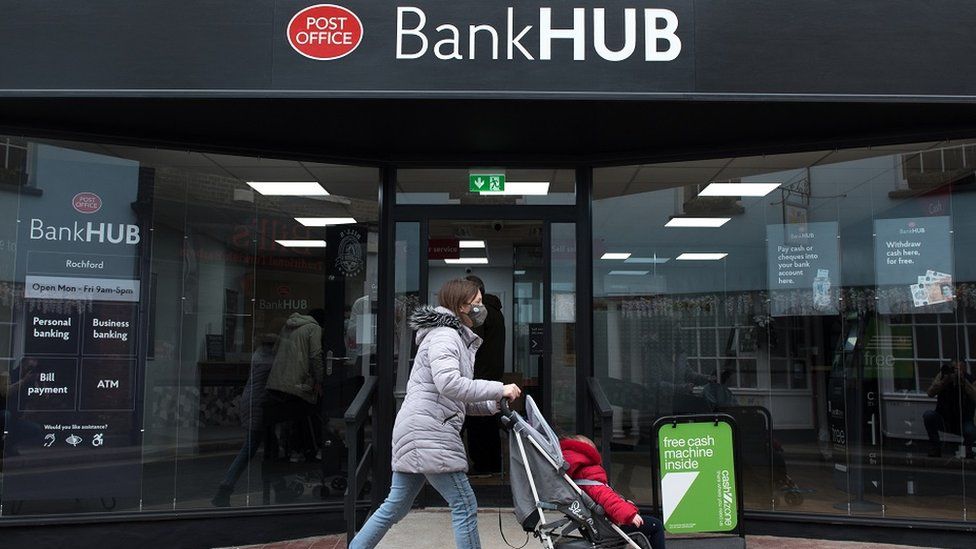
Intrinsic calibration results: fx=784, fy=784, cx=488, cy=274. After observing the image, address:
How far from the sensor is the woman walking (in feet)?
13.9

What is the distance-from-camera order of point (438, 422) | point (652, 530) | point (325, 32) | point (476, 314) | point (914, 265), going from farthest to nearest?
point (914, 265)
point (325, 32)
point (476, 314)
point (438, 422)
point (652, 530)

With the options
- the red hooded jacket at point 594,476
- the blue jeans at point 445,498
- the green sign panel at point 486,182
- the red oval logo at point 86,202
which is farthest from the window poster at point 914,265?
the red oval logo at point 86,202

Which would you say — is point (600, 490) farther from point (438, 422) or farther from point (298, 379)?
point (298, 379)

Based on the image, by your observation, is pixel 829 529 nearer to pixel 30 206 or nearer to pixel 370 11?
pixel 370 11

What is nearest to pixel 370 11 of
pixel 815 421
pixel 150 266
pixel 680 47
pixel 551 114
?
pixel 551 114

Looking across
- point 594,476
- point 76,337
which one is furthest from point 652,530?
point 76,337

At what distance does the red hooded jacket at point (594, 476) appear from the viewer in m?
3.81

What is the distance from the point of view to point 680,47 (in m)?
5.28

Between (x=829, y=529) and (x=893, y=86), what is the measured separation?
3270 mm

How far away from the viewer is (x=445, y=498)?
435 cm

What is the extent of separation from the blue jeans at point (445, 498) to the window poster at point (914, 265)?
374 centimetres

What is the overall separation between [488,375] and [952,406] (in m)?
3.60

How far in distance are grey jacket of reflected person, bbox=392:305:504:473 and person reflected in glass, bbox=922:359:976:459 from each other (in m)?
3.70

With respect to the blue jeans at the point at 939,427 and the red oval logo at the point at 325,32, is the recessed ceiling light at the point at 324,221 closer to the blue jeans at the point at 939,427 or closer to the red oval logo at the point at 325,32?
the red oval logo at the point at 325,32
